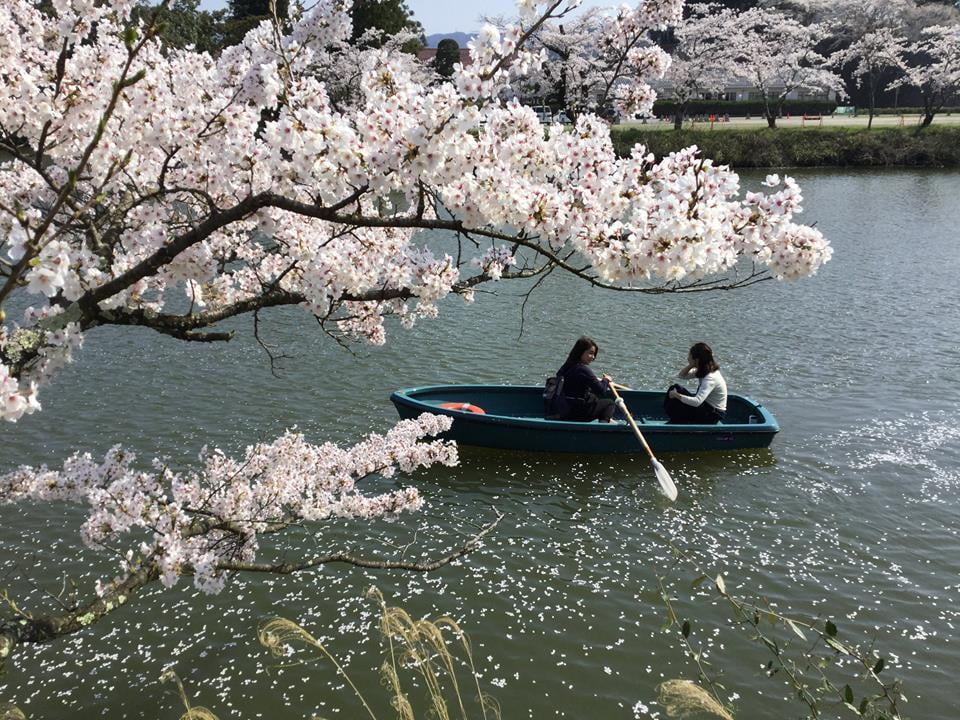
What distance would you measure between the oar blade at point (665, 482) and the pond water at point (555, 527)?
0.50ft

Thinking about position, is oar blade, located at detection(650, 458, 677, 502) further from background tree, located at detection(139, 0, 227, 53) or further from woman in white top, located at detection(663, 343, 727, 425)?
background tree, located at detection(139, 0, 227, 53)

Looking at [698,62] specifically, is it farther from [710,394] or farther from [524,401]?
[710,394]

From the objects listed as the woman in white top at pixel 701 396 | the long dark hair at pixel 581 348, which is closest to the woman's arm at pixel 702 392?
the woman in white top at pixel 701 396

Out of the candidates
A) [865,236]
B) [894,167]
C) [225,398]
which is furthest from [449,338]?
[894,167]

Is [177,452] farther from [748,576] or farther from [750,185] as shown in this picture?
[750,185]

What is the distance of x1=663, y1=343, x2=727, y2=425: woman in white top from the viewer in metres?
9.74

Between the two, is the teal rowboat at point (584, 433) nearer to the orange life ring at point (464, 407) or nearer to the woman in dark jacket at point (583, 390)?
the orange life ring at point (464, 407)

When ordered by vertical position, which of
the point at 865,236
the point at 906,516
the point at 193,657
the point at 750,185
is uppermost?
the point at 750,185

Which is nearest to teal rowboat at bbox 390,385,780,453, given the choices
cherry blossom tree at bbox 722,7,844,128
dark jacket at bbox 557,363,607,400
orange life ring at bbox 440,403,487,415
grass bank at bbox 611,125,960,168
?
orange life ring at bbox 440,403,487,415

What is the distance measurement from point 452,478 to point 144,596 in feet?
11.9

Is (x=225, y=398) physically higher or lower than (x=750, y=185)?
lower

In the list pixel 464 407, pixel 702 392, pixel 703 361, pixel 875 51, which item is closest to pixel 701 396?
pixel 702 392

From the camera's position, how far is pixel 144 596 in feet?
22.5

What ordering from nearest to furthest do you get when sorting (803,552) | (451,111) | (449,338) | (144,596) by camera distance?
(451,111)
(144,596)
(803,552)
(449,338)
